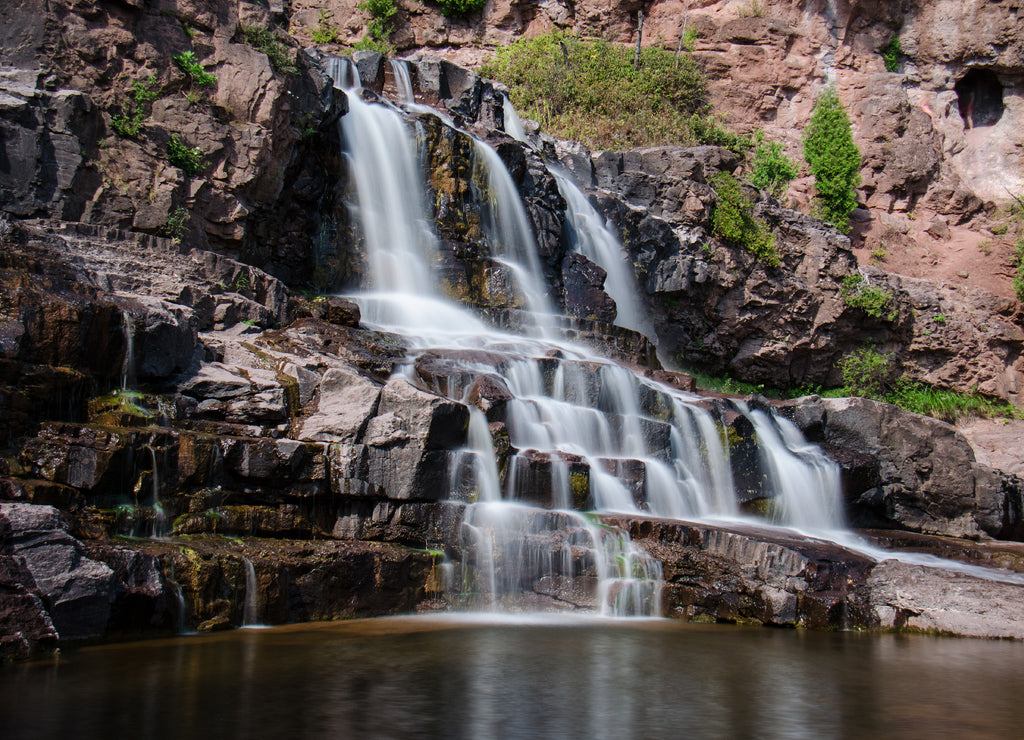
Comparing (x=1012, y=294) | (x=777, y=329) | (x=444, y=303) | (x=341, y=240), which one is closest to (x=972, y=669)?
(x=444, y=303)

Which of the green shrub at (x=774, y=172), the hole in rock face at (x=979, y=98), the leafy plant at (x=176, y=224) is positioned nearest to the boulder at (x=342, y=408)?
the leafy plant at (x=176, y=224)

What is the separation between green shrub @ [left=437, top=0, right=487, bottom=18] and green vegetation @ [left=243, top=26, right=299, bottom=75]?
1397 centimetres

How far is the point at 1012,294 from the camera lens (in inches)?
810

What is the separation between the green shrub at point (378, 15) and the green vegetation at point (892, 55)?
615 inches

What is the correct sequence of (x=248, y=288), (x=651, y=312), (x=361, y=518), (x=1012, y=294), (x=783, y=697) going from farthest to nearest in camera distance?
1. (x=1012, y=294)
2. (x=651, y=312)
3. (x=248, y=288)
4. (x=361, y=518)
5. (x=783, y=697)

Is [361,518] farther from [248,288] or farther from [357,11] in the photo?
[357,11]

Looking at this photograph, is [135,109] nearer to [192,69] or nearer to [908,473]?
[192,69]

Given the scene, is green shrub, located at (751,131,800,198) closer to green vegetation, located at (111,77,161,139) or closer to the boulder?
green vegetation, located at (111,77,161,139)

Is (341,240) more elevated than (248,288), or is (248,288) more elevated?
(341,240)

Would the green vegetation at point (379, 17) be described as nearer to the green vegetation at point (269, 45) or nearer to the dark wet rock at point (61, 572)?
the green vegetation at point (269, 45)

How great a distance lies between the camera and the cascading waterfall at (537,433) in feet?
26.1

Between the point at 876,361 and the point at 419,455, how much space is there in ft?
49.1

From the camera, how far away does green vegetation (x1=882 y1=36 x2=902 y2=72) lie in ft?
79.2

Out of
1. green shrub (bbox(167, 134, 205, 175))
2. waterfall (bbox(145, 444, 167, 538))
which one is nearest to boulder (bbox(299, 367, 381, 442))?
waterfall (bbox(145, 444, 167, 538))
